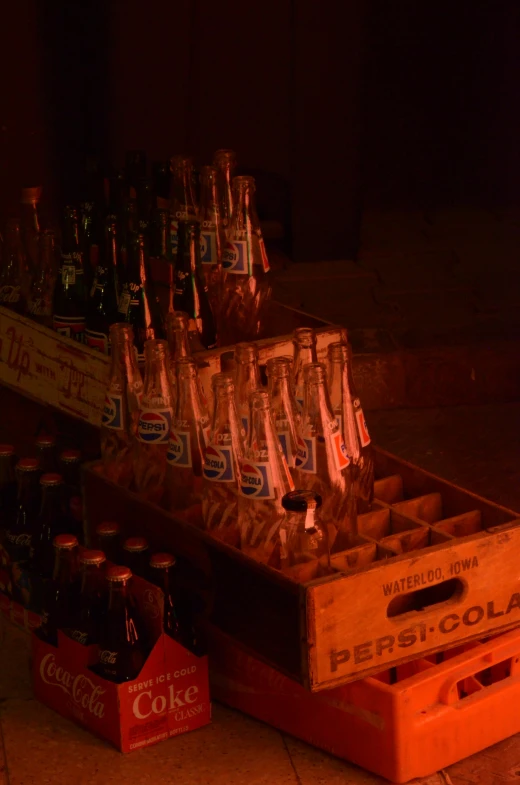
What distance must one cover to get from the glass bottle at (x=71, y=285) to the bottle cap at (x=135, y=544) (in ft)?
3.09

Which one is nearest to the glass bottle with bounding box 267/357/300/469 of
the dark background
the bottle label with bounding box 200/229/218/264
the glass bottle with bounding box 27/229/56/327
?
the bottle label with bounding box 200/229/218/264

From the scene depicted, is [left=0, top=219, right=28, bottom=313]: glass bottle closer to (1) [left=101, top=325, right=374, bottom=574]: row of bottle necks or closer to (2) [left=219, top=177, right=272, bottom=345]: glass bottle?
(2) [left=219, top=177, right=272, bottom=345]: glass bottle

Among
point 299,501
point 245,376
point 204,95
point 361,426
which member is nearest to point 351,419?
point 361,426

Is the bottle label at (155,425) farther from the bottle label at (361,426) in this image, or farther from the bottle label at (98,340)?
the bottle label at (98,340)

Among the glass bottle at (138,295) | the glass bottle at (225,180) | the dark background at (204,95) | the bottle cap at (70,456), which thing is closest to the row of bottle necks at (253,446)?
the bottle cap at (70,456)

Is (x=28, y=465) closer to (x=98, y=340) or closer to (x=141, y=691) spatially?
(x=98, y=340)

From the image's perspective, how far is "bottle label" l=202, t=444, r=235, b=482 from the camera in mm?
2654

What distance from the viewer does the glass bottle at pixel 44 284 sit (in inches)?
143

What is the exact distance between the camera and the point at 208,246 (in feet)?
11.2

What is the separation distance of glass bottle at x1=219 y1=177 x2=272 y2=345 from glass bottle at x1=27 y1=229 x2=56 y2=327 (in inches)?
21.2

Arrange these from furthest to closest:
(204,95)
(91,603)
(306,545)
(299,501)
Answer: (204,95), (91,603), (306,545), (299,501)

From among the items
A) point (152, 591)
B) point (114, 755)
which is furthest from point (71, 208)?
point (114, 755)

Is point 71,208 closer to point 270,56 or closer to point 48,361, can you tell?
point 48,361

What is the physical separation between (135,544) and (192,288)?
94 cm
